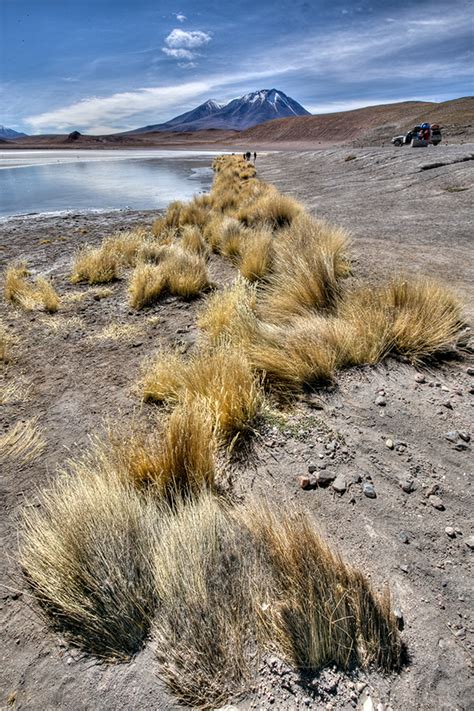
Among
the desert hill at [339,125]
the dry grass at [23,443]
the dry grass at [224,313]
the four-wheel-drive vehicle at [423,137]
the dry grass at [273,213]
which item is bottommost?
the dry grass at [23,443]

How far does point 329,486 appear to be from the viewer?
79.4 inches

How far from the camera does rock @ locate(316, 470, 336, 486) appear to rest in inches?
80.1

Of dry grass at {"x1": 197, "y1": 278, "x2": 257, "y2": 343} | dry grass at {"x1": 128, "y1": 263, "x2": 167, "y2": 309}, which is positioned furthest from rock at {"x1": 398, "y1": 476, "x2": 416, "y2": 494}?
dry grass at {"x1": 128, "y1": 263, "x2": 167, "y2": 309}

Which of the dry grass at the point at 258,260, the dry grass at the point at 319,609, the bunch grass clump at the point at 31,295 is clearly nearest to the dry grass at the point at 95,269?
the bunch grass clump at the point at 31,295

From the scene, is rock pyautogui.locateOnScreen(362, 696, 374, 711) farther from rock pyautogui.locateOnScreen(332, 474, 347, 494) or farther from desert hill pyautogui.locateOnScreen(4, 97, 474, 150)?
desert hill pyautogui.locateOnScreen(4, 97, 474, 150)

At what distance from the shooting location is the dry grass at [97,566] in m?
1.45

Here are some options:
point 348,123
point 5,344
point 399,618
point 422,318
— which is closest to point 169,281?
point 5,344

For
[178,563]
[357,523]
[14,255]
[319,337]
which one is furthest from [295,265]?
[14,255]

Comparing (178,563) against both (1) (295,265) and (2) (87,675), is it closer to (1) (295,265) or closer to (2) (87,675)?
(2) (87,675)

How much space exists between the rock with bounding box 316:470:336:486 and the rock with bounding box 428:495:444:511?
46 centimetres

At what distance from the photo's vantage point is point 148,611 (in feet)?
4.83

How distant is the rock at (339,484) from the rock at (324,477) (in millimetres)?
24

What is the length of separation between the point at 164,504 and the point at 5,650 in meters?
0.78

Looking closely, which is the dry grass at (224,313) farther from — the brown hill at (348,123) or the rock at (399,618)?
the brown hill at (348,123)
